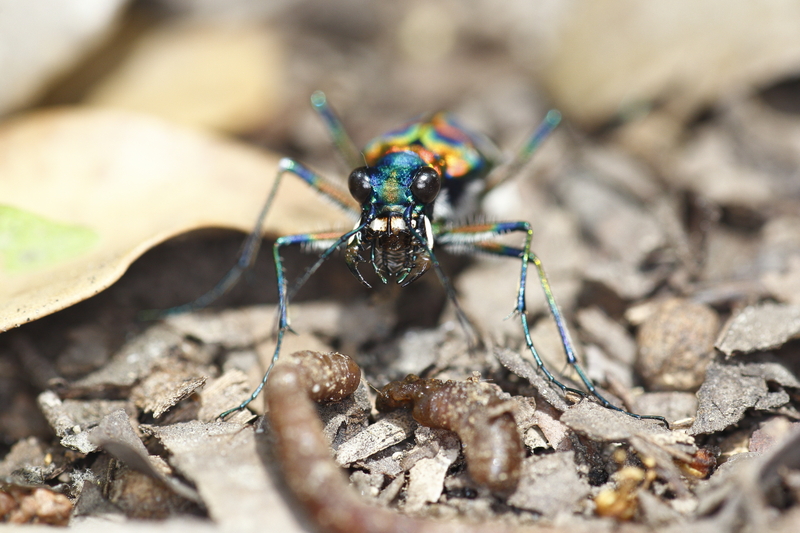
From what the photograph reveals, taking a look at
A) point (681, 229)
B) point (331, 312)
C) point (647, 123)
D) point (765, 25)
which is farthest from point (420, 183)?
point (765, 25)

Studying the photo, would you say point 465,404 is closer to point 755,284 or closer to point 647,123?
point 755,284

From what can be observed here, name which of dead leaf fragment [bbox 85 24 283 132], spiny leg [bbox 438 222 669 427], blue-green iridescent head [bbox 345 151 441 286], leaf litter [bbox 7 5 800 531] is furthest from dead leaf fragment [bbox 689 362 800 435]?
dead leaf fragment [bbox 85 24 283 132]

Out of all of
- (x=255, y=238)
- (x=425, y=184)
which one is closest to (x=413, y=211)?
(x=425, y=184)

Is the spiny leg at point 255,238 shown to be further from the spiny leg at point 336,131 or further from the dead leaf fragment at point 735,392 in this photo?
the dead leaf fragment at point 735,392

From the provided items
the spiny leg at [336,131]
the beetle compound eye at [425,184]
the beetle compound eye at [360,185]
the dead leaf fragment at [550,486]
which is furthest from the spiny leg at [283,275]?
the dead leaf fragment at [550,486]

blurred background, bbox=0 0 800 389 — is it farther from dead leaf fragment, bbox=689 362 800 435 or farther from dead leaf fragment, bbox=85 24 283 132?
dead leaf fragment, bbox=689 362 800 435
